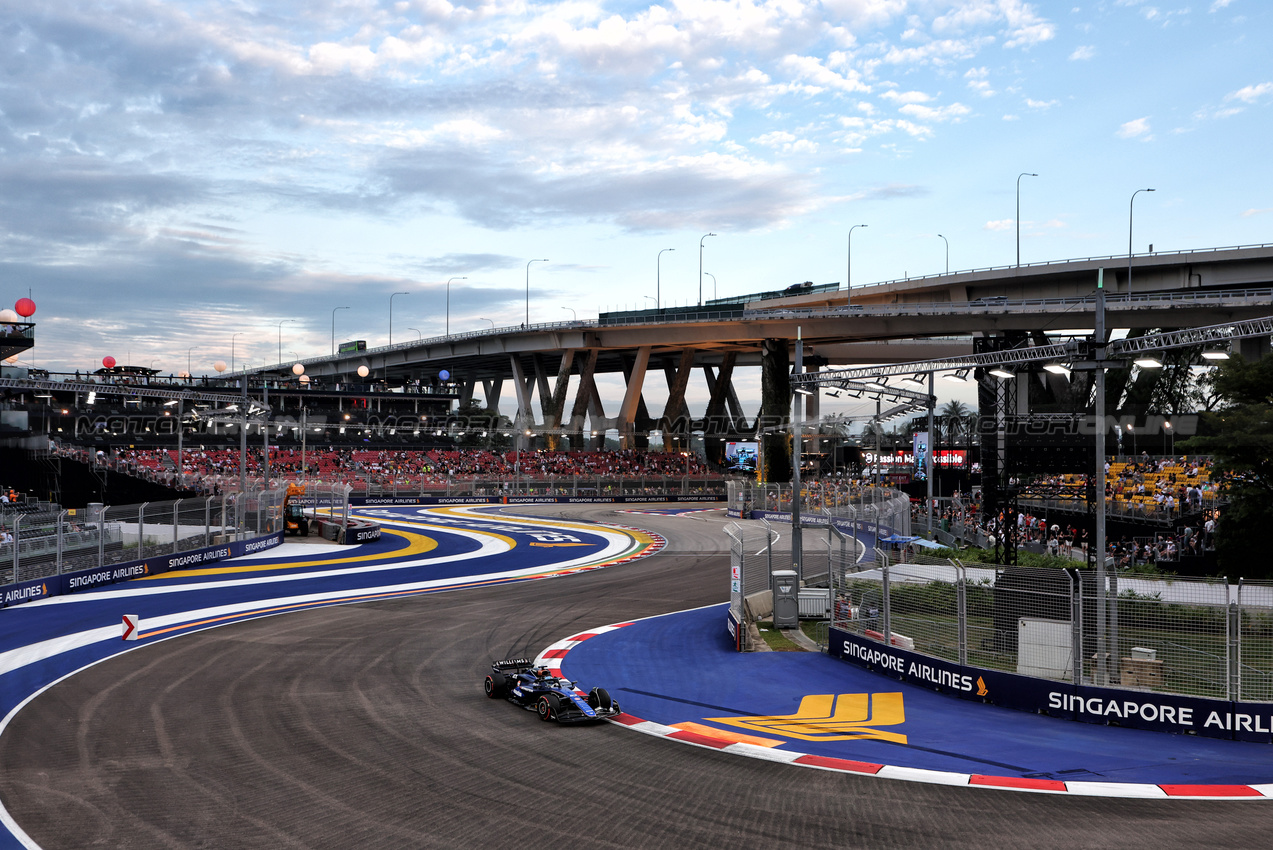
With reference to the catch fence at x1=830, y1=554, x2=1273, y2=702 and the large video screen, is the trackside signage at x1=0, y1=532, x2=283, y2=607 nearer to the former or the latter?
the catch fence at x1=830, y1=554, x2=1273, y2=702

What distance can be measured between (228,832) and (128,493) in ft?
171

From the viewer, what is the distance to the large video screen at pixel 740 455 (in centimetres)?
11144

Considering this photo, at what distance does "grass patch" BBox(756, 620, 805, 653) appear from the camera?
1912cm

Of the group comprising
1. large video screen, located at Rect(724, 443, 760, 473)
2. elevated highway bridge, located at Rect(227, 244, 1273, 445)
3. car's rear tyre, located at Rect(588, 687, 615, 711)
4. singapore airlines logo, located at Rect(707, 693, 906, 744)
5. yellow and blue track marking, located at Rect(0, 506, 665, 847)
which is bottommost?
yellow and blue track marking, located at Rect(0, 506, 665, 847)

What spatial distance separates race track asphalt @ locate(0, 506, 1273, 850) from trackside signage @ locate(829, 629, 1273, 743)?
3170 mm

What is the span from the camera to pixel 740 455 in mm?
115688

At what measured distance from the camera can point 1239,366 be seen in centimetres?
3659

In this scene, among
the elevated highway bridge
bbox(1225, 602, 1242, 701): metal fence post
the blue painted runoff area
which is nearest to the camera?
the blue painted runoff area

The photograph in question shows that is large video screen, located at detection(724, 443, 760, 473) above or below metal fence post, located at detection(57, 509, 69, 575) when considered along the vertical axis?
above

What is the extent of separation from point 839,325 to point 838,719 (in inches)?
2372

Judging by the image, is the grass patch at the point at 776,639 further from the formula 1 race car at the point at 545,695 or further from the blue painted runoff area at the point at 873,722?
the formula 1 race car at the point at 545,695

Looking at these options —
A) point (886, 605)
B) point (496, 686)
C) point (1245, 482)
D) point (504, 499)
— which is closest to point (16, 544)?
point (496, 686)

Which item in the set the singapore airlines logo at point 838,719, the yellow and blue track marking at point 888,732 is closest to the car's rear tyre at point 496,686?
the yellow and blue track marking at point 888,732

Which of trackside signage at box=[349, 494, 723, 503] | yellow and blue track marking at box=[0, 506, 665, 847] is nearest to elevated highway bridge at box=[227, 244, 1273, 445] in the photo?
trackside signage at box=[349, 494, 723, 503]
